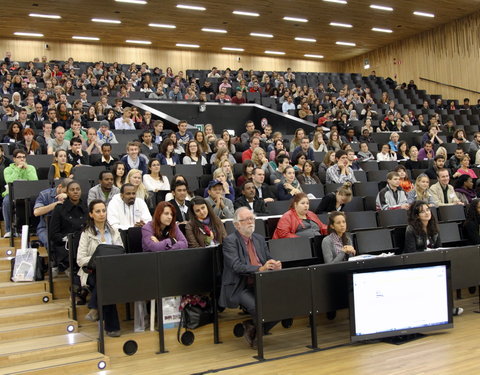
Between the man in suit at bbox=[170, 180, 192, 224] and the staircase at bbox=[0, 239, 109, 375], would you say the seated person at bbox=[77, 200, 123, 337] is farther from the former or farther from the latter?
the man in suit at bbox=[170, 180, 192, 224]

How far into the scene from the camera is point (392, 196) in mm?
6598

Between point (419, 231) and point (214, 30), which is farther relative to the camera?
point (214, 30)

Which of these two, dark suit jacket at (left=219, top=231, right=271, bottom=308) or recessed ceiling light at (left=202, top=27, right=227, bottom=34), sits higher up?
recessed ceiling light at (left=202, top=27, right=227, bottom=34)

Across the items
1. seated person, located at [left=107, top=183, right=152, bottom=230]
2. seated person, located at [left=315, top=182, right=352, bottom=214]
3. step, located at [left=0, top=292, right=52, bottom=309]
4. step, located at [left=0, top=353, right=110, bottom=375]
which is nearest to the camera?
step, located at [left=0, top=353, right=110, bottom=375]

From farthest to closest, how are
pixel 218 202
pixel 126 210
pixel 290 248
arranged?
1. pixel 218 202
2. pixel 126 210
3. pixel 290 248

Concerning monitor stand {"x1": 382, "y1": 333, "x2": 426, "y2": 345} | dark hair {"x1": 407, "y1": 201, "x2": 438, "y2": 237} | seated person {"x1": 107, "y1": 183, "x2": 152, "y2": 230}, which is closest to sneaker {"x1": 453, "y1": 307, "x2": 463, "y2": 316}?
dark hair {"x1": 407, "y1": 201, "x2": 438, "y2": 237}

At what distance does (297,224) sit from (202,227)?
3.08 feet

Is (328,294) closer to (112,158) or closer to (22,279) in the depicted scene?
(22,279)

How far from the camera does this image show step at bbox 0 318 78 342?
13.3ft

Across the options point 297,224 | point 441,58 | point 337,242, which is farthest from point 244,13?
point 337,242

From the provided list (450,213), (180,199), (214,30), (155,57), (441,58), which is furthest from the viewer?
(155,57)

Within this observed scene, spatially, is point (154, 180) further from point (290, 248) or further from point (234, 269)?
point (234, 269)

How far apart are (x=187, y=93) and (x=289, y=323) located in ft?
29.2

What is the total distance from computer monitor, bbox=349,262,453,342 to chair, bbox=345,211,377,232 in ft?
4.64
